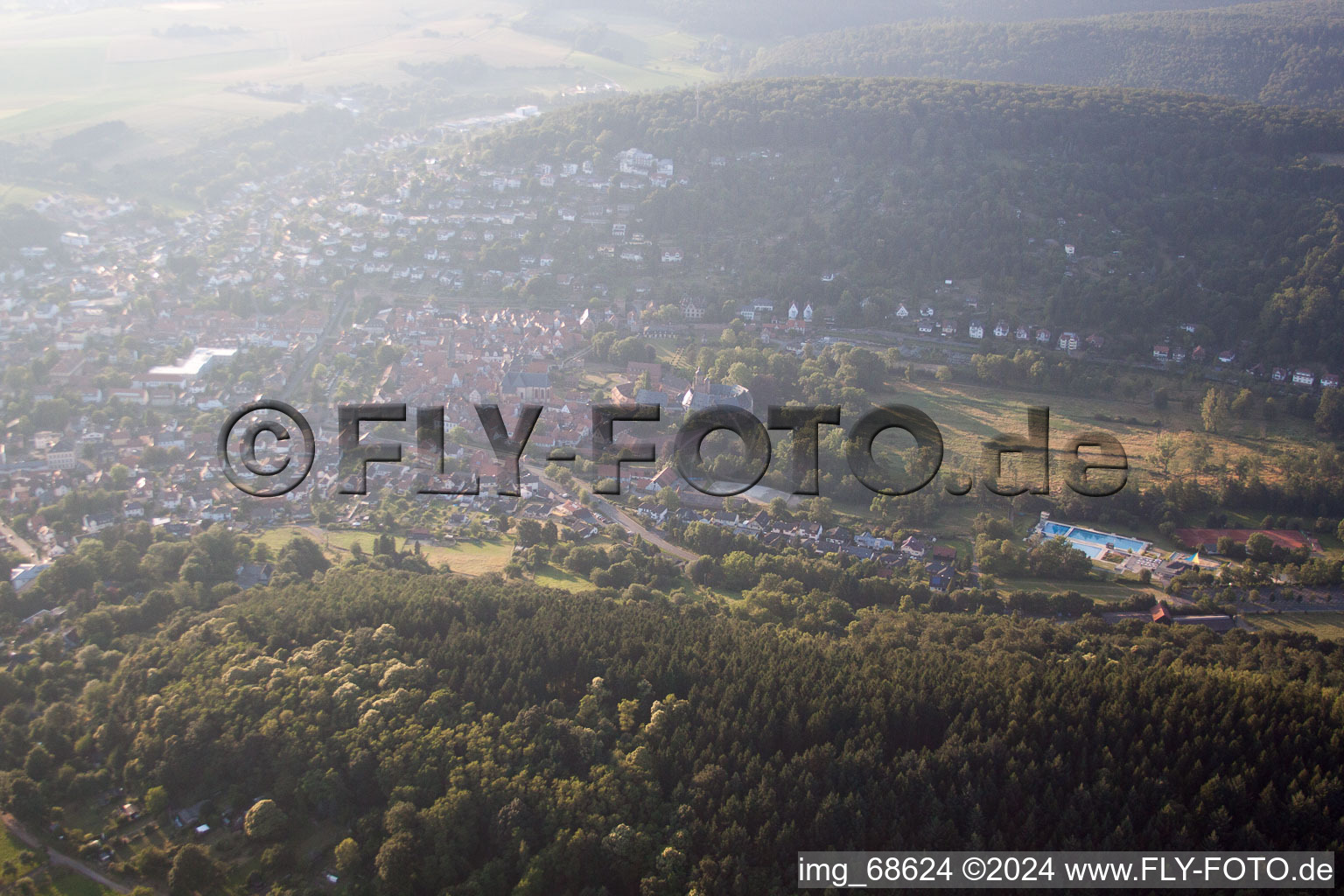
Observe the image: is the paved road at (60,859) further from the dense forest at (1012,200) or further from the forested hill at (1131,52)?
the forested hill at (1131,52)

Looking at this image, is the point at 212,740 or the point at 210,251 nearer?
the point at 212,740

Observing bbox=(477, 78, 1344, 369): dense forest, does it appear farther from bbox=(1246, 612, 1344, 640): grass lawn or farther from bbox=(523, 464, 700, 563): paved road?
bbox=(1246, 612, 1344, 640): grass lawn

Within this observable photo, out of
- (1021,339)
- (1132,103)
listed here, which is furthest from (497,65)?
(1021,339)

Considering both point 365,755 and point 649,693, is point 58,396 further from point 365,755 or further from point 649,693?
point 649,693

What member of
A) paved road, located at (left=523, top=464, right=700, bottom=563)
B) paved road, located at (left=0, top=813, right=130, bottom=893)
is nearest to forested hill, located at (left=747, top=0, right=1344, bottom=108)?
paved road, located at (left=523, top=464, right=700, bottom=563)

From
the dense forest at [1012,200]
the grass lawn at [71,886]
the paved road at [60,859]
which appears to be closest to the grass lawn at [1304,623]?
the dense forest at [1012,200]
